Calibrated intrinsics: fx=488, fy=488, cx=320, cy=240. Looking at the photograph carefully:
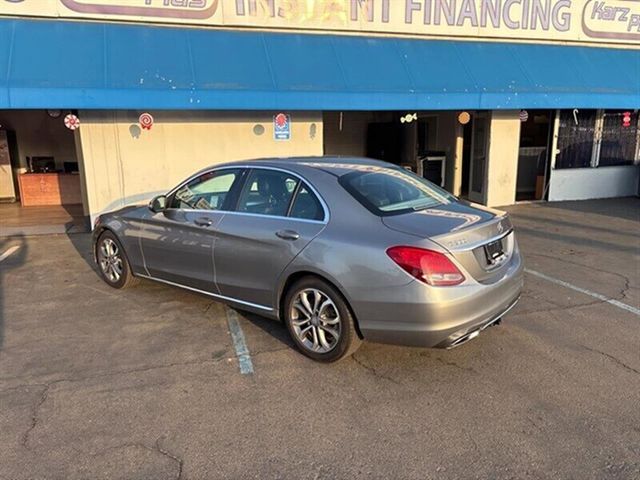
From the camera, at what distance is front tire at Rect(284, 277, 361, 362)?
362cm

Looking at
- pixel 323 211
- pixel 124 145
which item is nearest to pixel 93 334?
pixel 323 211

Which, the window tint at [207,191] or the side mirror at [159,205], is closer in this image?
the window tint at [207,191]

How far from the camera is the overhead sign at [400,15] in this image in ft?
27.6

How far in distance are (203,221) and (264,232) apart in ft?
2.58

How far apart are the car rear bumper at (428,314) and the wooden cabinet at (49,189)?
1204 cm

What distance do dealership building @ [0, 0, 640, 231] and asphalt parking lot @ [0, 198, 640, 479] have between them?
4199mm

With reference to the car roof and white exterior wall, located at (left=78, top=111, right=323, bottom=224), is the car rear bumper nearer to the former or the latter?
the car roof

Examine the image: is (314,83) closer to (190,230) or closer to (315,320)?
(190,230)

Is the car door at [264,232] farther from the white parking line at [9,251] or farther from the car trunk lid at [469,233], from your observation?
the white parking line at [9,251]

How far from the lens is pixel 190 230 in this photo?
466 cm

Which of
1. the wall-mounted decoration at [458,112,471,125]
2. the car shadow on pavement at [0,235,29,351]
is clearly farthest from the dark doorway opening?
the car shadow on pavement at [0,235,29,351]

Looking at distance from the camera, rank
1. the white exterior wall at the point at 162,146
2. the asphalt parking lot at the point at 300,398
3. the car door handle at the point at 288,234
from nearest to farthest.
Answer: the asphalt parking lot at the point at 300,398 < the car door handle at the point at 288,234 < the white exterior wall at the point at 162,146

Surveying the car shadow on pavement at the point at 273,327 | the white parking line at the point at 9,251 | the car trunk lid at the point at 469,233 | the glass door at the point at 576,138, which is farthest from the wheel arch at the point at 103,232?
the glass door at the point at 576,138

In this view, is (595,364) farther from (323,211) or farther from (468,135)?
(468,135)
